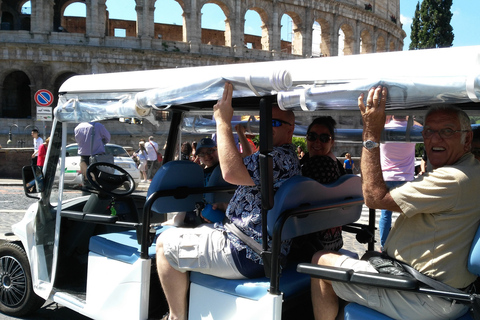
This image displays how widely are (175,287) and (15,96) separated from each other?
3711 centimetres

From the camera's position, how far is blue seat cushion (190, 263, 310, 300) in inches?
102

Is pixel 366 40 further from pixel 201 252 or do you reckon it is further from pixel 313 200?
pixel 201 252

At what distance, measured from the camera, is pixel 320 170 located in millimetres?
3514

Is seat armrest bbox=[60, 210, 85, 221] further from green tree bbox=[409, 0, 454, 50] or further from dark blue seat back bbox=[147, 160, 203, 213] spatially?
green tree bbox=[409, 0, 454, 50]

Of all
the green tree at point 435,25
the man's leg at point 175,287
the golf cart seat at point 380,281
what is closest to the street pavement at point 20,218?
the man's leg at point 175,287

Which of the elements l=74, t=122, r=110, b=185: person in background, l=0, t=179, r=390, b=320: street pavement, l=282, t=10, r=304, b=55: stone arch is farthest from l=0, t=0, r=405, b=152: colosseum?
l=74, t=122, r=110, b=185: person in background

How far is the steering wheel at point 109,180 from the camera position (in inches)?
149

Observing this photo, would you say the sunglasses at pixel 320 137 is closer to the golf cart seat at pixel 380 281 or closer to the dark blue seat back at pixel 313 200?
the dark blue seat back at pixel 313 200

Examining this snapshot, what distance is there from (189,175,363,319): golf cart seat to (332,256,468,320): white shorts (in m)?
0.37

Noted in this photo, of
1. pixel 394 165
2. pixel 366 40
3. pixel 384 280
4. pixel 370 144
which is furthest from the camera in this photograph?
pixel 366 40

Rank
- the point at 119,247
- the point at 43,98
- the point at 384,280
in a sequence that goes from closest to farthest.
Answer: the point at 384,280
the point at 119,247
the point at 43,98

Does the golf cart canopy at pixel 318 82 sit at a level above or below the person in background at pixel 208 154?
above

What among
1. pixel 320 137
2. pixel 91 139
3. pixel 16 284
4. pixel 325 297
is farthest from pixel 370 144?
pixel 91 139

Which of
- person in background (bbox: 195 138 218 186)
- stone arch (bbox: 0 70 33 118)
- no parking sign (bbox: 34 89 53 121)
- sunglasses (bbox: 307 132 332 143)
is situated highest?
stone arch (bbox: 0 70 33 118)
